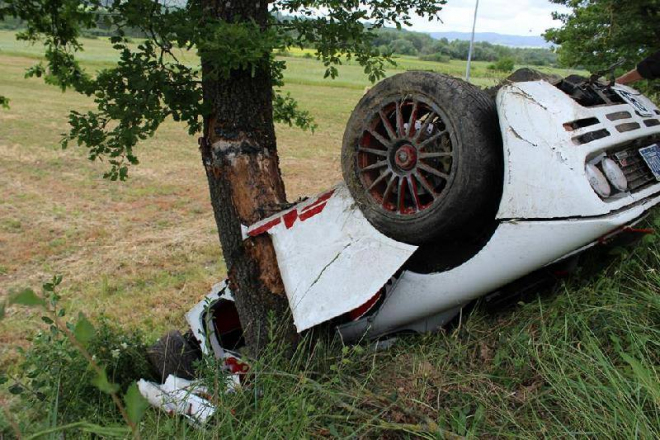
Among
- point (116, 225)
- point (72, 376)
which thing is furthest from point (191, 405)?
point (116, 225)

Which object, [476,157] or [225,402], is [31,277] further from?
[476,157]

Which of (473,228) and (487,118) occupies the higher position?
(487,118)

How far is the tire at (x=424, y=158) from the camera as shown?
8.31ft

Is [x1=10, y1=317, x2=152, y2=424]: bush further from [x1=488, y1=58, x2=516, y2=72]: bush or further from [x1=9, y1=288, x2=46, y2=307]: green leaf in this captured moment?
[x1=488, y1=58, x2=516, y2=72]: bush

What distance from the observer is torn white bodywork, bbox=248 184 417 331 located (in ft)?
9.12

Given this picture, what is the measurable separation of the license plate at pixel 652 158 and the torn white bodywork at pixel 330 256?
1205 millimetres

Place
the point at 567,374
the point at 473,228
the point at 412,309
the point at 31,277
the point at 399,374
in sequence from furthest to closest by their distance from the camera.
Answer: the point at 31,277 → the point at 412,309 → the point at 473,228 → the point at 399,374 → the point at 567,374

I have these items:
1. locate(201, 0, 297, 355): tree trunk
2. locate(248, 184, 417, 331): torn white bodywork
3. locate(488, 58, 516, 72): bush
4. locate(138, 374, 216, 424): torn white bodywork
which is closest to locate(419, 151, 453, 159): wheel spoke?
locate(248, 184, 417, 331): torn white bodywork

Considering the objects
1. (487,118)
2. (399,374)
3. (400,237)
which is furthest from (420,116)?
(399,374)

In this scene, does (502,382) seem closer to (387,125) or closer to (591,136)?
(591,136)

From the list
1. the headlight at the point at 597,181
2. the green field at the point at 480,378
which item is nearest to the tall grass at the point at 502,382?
the green field at the point at 480,378

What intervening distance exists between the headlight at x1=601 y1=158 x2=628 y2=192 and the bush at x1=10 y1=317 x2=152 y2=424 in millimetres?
2583

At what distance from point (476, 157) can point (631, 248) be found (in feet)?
3.52

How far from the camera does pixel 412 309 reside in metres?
2.99
